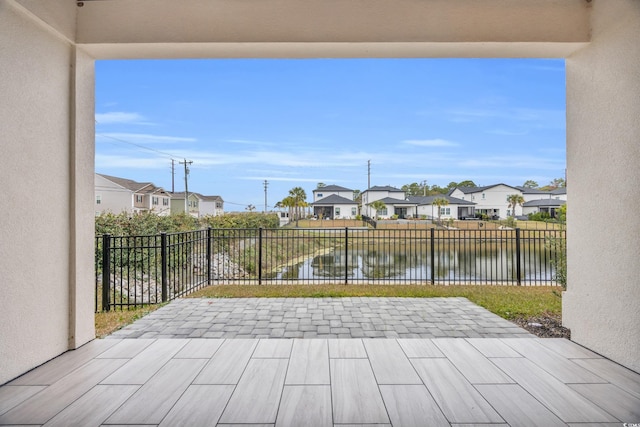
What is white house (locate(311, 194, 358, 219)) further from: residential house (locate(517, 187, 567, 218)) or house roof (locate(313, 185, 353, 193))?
residential house (locate(517, 187, 567, 218))

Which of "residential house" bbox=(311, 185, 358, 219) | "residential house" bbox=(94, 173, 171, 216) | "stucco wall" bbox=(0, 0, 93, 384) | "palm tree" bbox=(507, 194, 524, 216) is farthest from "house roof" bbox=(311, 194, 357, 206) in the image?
"stucco wall" bbox=(0, 0, 93, 384)

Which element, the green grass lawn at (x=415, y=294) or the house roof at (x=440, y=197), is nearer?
the green grass lawn at (x=415, y=294)

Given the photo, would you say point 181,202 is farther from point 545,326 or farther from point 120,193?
point 545,326

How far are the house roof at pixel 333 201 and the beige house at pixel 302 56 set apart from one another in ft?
99.7

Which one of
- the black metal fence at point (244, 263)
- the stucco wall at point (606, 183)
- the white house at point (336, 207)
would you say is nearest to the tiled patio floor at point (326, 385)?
the stucco wall at point (606, 183)

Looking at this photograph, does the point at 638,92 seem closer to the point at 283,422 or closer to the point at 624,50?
the point at 624,50

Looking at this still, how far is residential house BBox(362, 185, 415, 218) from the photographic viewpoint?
106 ft

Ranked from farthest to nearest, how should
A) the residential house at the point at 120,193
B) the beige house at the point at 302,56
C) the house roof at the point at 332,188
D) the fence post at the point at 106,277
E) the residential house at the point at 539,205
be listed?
the house roof at the point at 332,188 < the residential house at the point at 539,205 < the residential house at the point at 120,193 < the fence post at the point at 106,277 < the beige house at the point at 302,56

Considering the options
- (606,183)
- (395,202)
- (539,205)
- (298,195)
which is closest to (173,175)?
(298,195)

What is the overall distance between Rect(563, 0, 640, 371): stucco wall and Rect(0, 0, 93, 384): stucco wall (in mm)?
4110

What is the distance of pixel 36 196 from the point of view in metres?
2.25

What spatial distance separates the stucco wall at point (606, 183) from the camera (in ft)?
7.29

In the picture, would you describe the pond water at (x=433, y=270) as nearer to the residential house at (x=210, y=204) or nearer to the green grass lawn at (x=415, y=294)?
the green grass lawn at (x=415, y=294)

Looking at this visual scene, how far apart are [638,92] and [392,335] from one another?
103 inches
